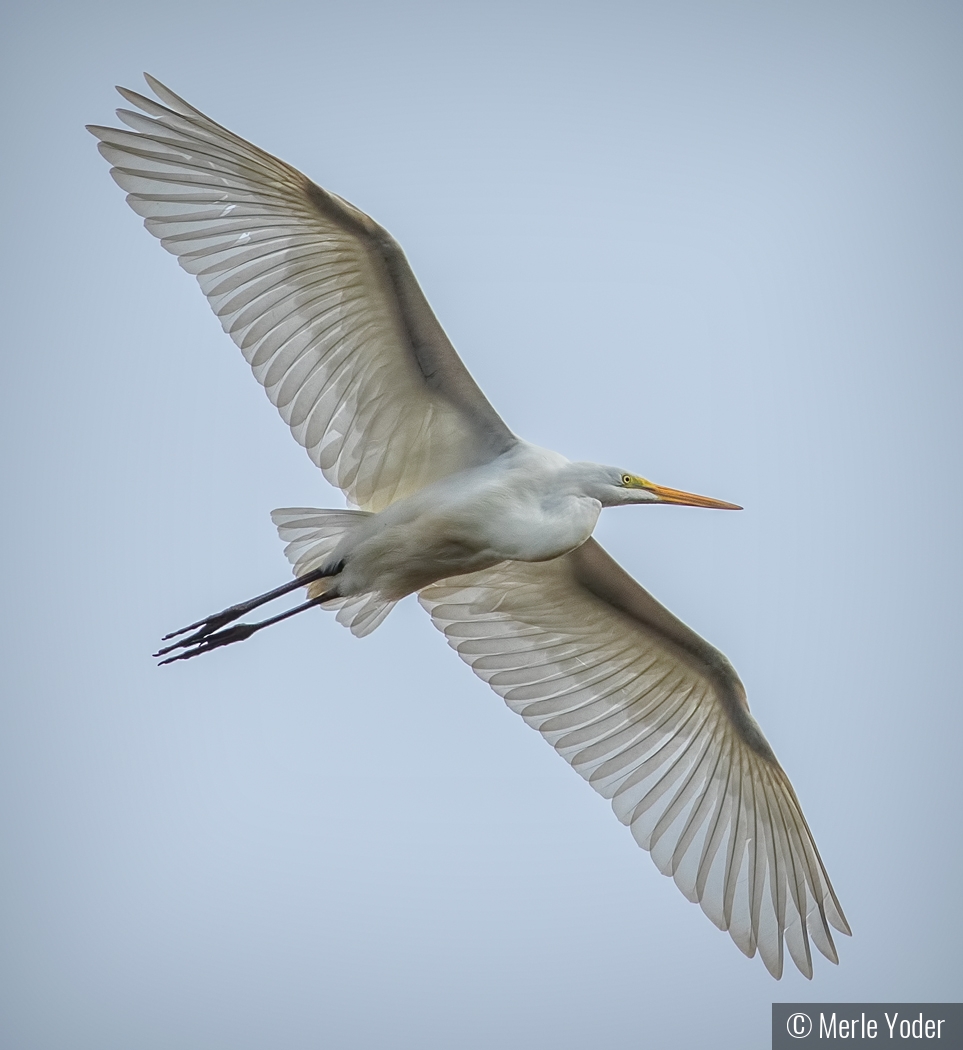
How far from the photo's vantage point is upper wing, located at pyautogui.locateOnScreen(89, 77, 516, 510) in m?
7.14

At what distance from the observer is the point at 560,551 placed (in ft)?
24.0

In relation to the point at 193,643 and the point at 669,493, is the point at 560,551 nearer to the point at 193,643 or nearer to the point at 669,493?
the point at 669,493

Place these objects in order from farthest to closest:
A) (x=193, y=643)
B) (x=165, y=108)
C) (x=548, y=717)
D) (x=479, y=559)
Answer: (x=548, y=717) < (x=193, y=643) < (x=479, y=559) < (x=165, y=108)

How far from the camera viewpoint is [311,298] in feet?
24.4

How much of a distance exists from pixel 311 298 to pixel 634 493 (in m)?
1.99

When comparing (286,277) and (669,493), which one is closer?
(286,277)

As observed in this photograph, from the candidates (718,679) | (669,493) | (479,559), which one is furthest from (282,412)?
(718,679)

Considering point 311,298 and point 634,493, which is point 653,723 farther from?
point 311,298

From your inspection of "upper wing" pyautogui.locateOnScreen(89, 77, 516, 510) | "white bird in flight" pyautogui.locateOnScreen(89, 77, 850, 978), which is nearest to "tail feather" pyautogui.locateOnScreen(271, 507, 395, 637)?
"white bird in flight" pyautogui.locateOnScreen(89, 77, 850, 978)

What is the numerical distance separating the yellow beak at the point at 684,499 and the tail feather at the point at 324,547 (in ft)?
5.19

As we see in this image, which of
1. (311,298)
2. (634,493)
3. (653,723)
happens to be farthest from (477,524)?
(653,723)

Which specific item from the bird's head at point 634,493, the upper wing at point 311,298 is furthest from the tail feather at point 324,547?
the bird's head at point 634,493

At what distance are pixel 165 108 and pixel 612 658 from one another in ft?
13.2

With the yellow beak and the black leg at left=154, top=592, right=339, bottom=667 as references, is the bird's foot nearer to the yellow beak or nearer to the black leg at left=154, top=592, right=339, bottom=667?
the black leg at left=154, top=592, right=339, bottom=667
